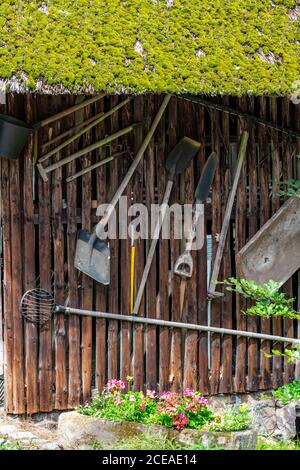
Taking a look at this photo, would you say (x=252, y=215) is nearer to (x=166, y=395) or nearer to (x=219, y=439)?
(x=166, y=395)

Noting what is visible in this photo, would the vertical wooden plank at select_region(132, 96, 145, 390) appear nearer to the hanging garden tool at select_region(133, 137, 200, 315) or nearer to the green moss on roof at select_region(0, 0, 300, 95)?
the hanging garden tool at select_region(133, 137, 200, 315)

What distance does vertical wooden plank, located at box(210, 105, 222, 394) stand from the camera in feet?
31.0

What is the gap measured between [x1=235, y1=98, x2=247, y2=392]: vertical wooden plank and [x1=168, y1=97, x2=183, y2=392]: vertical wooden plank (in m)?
0.61

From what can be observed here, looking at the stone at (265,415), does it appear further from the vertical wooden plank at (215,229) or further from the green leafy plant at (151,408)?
the green leafy plant at (151,408)

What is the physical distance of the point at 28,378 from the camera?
29.8 feet

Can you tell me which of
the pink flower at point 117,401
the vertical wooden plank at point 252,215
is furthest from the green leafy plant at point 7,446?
the vertical wooden plank at point 252,215

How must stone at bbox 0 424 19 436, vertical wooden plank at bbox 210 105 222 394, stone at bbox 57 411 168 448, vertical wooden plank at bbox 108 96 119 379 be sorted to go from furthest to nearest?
vertical wooden plank at bbox 210 105 222 394
vertical wooden plank at bbox 108 96 119 379
stone at bbox 0 424 19 436
stone at bbox 57 411 168 448

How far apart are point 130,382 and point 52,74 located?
3101 millimetres

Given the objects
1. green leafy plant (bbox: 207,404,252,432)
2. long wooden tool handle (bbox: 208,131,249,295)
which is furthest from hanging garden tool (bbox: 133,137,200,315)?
green leafy plant (bbox: 207,404,252,432)

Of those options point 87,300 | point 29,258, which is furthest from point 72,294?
point 29,258

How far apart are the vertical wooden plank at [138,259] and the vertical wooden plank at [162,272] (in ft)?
0.60

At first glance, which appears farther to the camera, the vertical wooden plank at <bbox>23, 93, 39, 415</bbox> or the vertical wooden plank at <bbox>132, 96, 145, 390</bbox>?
the vertical wooden plank at <bbox>132, 96, 145, 390</bbox>

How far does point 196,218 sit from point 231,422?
208cm

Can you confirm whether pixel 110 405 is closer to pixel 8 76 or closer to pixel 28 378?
pixel 28 378
